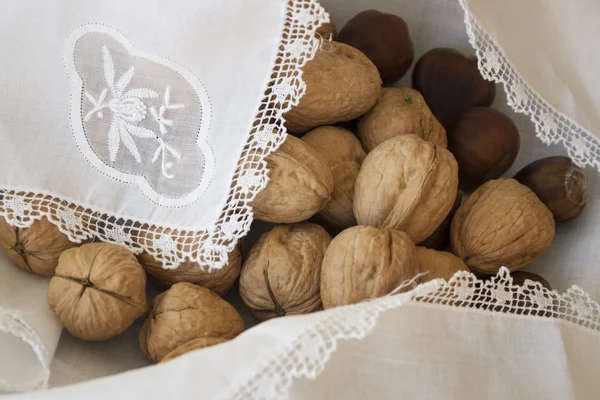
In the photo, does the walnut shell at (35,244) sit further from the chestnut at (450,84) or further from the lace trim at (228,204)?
the chestnut at (450,84)

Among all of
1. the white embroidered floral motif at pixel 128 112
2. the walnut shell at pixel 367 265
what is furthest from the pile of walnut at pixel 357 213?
the white embroidered floral motif at pixel 128 112

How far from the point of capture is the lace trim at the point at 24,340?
1.82 ft

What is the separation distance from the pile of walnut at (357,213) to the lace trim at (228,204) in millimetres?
19

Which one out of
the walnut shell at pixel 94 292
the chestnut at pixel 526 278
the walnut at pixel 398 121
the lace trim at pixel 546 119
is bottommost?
the walnut shell at pixel 94 292

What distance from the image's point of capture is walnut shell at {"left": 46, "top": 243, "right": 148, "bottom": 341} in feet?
2.04

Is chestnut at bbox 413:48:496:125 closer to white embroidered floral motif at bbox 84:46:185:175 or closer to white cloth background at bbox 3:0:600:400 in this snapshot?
white cloth background at bbox 3:0:600:400

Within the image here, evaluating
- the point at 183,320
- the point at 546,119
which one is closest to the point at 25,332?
the point at 183,320

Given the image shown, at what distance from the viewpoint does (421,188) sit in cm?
69

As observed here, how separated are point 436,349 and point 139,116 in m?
0.39

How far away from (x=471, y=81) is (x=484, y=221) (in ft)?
0.68

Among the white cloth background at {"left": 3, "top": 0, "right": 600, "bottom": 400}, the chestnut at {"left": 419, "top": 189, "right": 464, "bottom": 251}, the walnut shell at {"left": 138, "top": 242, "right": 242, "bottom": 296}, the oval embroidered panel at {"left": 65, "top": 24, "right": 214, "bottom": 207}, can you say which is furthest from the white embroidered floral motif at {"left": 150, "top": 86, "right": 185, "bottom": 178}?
the chestnut at {"left": 419, "top": 189, "right": 464, "bottom": 251}

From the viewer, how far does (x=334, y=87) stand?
2.46 ft

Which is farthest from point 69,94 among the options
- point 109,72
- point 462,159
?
point 462,159

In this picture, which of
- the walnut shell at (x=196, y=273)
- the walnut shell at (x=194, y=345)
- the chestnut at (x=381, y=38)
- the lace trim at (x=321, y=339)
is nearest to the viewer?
the lace trim at (x=321, y=339)
